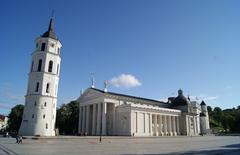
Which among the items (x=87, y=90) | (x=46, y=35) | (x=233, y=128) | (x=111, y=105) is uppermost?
(x=46, y=35)

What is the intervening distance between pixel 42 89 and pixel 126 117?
23622mm

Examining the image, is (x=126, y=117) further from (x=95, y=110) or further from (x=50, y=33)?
(x=50, y=33)

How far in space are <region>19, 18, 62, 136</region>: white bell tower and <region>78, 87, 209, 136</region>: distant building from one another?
13670 millimetres

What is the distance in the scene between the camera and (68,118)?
75.4m

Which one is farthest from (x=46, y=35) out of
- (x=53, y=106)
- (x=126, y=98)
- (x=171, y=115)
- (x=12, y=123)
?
(x=171, y=115)

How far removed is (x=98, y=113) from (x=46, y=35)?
2446cm

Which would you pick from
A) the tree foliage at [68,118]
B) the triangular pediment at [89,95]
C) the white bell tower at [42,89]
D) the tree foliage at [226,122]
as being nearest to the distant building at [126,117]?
the triangular pediment at [89,95]

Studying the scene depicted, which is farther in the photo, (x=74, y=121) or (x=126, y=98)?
(x=74, y=121)

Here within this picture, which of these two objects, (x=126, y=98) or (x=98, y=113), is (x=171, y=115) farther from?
(x=98, y=113)

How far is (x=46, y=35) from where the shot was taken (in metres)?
52.9

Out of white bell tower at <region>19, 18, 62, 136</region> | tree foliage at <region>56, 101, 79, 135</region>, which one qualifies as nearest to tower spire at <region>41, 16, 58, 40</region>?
white bell tower at <region>19, 18, 62, 136</region>

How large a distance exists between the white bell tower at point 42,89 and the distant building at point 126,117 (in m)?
13.7

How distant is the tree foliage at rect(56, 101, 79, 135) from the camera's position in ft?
239

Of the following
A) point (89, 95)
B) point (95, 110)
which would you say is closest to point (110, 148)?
point (95, 110)
